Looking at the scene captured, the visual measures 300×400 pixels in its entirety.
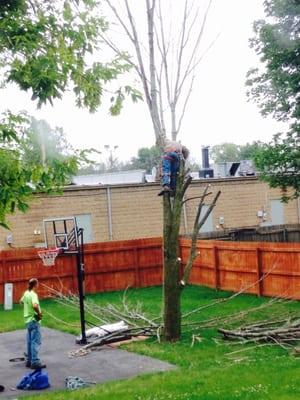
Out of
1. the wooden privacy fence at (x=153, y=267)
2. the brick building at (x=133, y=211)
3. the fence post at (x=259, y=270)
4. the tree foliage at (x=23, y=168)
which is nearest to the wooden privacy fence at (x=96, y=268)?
the wooden privacy fence at (x=153, y=267)

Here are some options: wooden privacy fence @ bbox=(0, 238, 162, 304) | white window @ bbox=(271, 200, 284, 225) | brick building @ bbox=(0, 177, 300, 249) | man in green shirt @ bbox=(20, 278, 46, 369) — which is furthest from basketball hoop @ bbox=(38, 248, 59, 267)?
white window @ bbox=(271, 200, 284, 225)

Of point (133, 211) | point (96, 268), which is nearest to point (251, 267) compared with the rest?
point (96, 268)

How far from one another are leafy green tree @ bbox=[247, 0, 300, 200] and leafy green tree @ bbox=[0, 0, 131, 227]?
43.4ft

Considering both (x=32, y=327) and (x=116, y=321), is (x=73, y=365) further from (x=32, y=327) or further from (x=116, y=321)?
(x=116, y=321)

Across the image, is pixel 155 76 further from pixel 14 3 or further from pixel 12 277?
pixel 12 277

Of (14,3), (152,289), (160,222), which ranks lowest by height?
(152,289)

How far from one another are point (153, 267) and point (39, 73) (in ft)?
56.5

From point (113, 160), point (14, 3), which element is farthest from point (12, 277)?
point (113, 160)

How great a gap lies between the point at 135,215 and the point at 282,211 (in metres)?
9.12

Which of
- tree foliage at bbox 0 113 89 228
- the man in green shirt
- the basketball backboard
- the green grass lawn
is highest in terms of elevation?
tree foliage at bbox 0 113 89 228

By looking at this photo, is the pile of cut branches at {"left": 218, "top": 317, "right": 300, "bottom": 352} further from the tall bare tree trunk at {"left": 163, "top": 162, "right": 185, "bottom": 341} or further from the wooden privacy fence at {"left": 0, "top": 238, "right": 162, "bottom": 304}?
the wooden privacy fence at {"left": 0, "top": 238, "right": 162, "bottom": 304}

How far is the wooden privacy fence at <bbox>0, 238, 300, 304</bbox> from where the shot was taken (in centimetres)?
Answer: 1912

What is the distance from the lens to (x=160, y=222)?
30250mm

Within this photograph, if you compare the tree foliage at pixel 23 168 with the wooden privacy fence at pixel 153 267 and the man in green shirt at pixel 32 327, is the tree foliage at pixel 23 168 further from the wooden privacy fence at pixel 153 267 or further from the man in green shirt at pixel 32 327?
the wooden privacy fence at pixel 153 267
